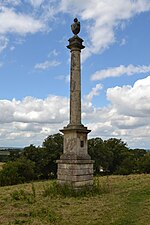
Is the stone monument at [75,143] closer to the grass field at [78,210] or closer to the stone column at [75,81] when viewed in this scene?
the stone column at [75,81]

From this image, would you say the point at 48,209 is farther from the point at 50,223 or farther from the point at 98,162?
the point at 98,162

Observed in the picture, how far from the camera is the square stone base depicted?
1277 cm

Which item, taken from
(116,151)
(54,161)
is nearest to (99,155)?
(116,151)

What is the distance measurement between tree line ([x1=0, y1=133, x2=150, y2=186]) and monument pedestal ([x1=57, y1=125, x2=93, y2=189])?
16908 millimetres

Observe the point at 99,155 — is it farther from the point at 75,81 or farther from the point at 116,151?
the point at 75,81

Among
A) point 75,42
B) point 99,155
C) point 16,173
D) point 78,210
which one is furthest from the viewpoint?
point 99,155

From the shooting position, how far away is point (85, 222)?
26.6 ft

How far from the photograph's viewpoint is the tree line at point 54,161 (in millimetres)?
32562

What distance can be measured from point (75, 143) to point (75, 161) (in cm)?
84

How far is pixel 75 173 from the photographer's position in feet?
41.8

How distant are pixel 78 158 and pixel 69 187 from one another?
1.28 metres

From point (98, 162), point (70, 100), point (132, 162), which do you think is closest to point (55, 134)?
point (98, 162)

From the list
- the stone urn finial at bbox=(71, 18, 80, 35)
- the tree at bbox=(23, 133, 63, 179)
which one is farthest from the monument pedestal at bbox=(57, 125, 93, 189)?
the tree at bbox=(23, 133, 63, 179)

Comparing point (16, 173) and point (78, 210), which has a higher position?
point (16, 173)
